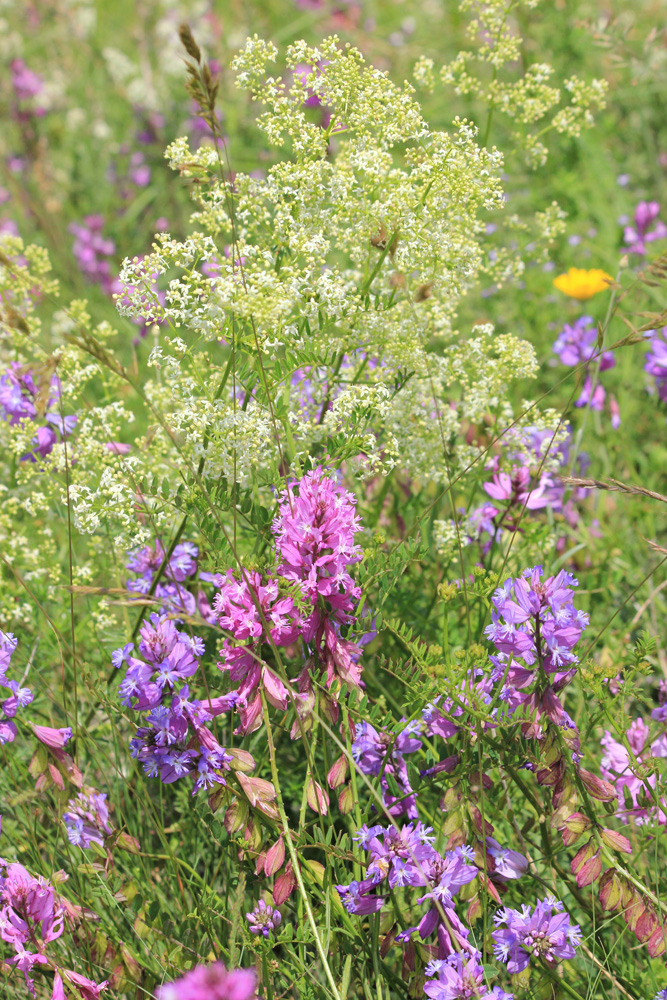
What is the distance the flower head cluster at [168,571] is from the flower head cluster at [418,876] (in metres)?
0.75

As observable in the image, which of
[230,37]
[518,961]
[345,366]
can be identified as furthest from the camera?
[230,37]

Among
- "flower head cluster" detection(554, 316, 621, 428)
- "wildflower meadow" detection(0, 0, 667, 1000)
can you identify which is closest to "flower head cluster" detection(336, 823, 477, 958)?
"wildflower meadow" detection(0, 0, 667, 1000)

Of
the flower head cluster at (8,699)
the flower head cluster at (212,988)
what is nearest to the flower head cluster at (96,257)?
the flower head cluster at (8,699)

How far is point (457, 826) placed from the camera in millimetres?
1490

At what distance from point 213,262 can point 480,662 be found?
1009 mm

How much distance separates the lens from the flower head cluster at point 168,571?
81.4 inches

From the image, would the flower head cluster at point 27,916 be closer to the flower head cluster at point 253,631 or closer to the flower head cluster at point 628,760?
the flower head cluster at point 253,631

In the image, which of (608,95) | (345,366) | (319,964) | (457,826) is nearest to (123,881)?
(319,964)

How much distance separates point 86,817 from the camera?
1769 millimetres

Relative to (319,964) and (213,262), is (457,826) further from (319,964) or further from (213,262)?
(213,262)

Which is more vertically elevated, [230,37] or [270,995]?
[230,37]

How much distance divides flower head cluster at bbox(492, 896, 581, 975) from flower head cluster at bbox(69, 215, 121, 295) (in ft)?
15.4

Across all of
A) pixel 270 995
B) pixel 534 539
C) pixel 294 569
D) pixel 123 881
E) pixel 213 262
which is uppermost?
pixel 213 262

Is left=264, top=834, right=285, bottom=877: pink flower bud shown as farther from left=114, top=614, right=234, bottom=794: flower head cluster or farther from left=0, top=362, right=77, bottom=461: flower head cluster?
left=0, top=362, right=77, bottom=461: flower head cluster
